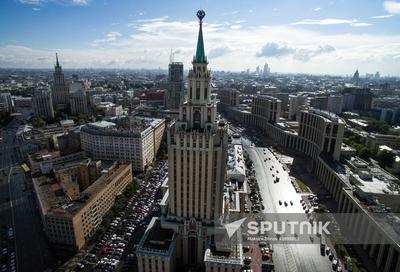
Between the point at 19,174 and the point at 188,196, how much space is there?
4606 inches

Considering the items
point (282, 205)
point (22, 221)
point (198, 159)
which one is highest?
point (198, 159)

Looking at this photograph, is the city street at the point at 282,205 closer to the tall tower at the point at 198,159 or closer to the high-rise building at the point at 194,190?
the high-rise building at the point at 194,190

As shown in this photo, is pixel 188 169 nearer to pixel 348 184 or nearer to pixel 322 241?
pixel 322 241

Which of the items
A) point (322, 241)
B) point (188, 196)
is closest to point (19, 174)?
point (188, 196)

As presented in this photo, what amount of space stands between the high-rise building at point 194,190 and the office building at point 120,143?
7366 centimetres

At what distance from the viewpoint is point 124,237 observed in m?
94.7

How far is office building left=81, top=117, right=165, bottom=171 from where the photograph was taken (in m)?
146

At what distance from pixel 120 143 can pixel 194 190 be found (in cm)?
8602

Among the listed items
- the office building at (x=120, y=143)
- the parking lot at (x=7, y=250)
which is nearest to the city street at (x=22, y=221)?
the parking lot at (x=7, y=250)

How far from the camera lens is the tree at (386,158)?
488ft

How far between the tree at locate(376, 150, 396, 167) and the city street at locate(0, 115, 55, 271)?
168 metres
